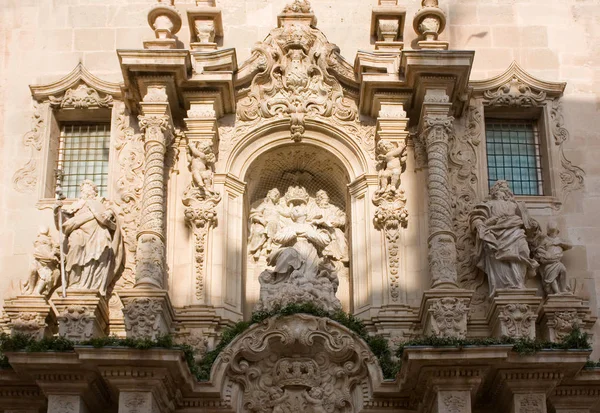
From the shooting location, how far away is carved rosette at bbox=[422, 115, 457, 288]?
17.9 m

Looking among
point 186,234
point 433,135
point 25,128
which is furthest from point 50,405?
point 433,135

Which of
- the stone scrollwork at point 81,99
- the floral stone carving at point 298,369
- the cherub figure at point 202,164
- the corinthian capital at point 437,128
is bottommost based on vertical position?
the floral stone carving at point 298,369

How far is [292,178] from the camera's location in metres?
20.3

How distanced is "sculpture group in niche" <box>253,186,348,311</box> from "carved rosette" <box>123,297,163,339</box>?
1606 mm

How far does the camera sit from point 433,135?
18.9m

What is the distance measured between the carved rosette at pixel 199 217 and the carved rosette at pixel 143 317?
4.04ft

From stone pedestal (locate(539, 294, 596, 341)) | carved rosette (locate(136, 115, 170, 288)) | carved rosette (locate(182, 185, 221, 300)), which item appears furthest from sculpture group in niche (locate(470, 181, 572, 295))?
carved rosette (locate(136, 115, 170, 288))

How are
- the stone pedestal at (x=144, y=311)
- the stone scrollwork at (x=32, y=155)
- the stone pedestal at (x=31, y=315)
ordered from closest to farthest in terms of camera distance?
the stone pedestal at (x=144, y=311) < the stone pedestal at (x=31, y=315) < the stone scrollwork at (x=32, y=155)

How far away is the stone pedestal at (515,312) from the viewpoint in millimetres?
17438

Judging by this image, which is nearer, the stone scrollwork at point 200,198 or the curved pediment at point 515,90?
the stone scrollwork at point 200,198

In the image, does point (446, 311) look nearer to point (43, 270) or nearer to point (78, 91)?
point (43, 270)

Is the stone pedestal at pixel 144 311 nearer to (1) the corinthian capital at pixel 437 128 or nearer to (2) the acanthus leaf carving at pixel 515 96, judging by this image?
(1) the corinthian capital at pixel 437 128

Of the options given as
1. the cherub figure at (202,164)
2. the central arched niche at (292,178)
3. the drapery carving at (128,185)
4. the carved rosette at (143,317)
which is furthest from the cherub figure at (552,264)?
the drapery carving at (128,185)

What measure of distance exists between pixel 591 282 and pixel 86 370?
7344 mm
